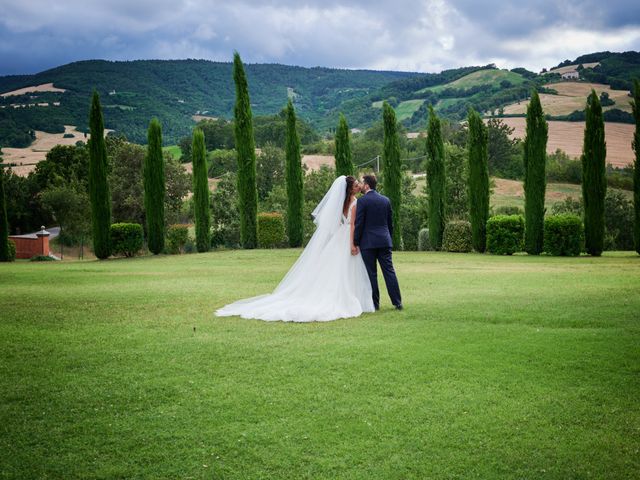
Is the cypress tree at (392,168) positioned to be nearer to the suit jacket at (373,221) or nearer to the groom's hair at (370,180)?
the groom's hair at (370,180)

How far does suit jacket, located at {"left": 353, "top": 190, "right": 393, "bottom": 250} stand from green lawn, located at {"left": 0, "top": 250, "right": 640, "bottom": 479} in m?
1.27

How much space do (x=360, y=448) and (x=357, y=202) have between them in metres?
6.49

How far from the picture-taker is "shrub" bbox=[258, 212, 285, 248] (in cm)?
3027

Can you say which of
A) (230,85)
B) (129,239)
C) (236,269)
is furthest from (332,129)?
(236,269)

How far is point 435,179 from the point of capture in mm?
28203

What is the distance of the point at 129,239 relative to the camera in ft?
90.8

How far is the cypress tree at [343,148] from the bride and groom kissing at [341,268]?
1897 cm

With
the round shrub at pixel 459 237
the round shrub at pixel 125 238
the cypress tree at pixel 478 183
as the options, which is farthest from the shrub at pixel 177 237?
the cypress tree at pixel 478 183

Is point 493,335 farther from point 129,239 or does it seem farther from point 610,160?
point 610,160

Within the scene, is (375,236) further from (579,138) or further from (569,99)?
(569,99)

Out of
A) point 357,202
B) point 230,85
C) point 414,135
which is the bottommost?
point 357,202

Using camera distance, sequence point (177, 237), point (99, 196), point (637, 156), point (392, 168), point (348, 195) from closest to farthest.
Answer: point (348, 195) < point (637, 156) < point (99, 196) < point (392, 168) < point (177, 237)

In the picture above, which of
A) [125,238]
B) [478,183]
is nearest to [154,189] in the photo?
[125,238]

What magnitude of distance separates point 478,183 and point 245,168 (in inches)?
474
